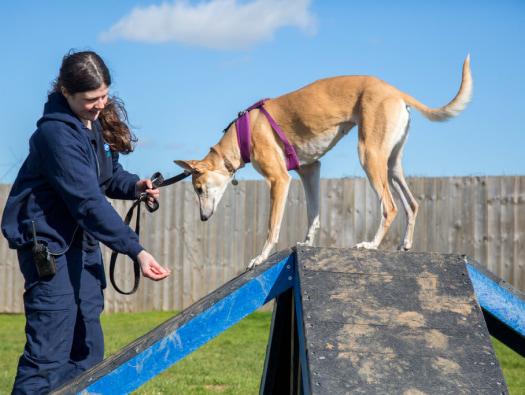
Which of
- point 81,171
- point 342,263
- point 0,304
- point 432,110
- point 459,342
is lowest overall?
point 0,304

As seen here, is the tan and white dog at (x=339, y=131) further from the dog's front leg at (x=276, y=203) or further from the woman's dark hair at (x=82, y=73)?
the woman's dark hair at (x=82, y=73)

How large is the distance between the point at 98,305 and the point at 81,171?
2.42 ft

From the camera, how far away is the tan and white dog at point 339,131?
463cm

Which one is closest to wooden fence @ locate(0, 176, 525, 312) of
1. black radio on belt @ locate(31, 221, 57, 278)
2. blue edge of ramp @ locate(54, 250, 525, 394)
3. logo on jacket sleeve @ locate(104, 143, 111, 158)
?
blue edge of ramp @ locate(54, 250, 525, 394)

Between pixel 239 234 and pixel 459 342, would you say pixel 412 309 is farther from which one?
pixel 239 234

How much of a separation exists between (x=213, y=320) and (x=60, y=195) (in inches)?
37.0

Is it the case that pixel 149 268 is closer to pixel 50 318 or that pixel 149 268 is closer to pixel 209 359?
pixel 50 318

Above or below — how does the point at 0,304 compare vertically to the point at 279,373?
below

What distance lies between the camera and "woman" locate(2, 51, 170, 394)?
10.6ft

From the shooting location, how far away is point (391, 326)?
10.5 feet

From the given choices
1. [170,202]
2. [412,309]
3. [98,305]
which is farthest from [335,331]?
[170,202]

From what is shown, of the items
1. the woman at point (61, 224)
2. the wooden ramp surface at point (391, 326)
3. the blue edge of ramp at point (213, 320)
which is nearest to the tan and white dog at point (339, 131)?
the blue edge of ramp at point (213, 320)

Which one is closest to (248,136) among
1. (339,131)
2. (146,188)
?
(339,131)

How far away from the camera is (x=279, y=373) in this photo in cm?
436
